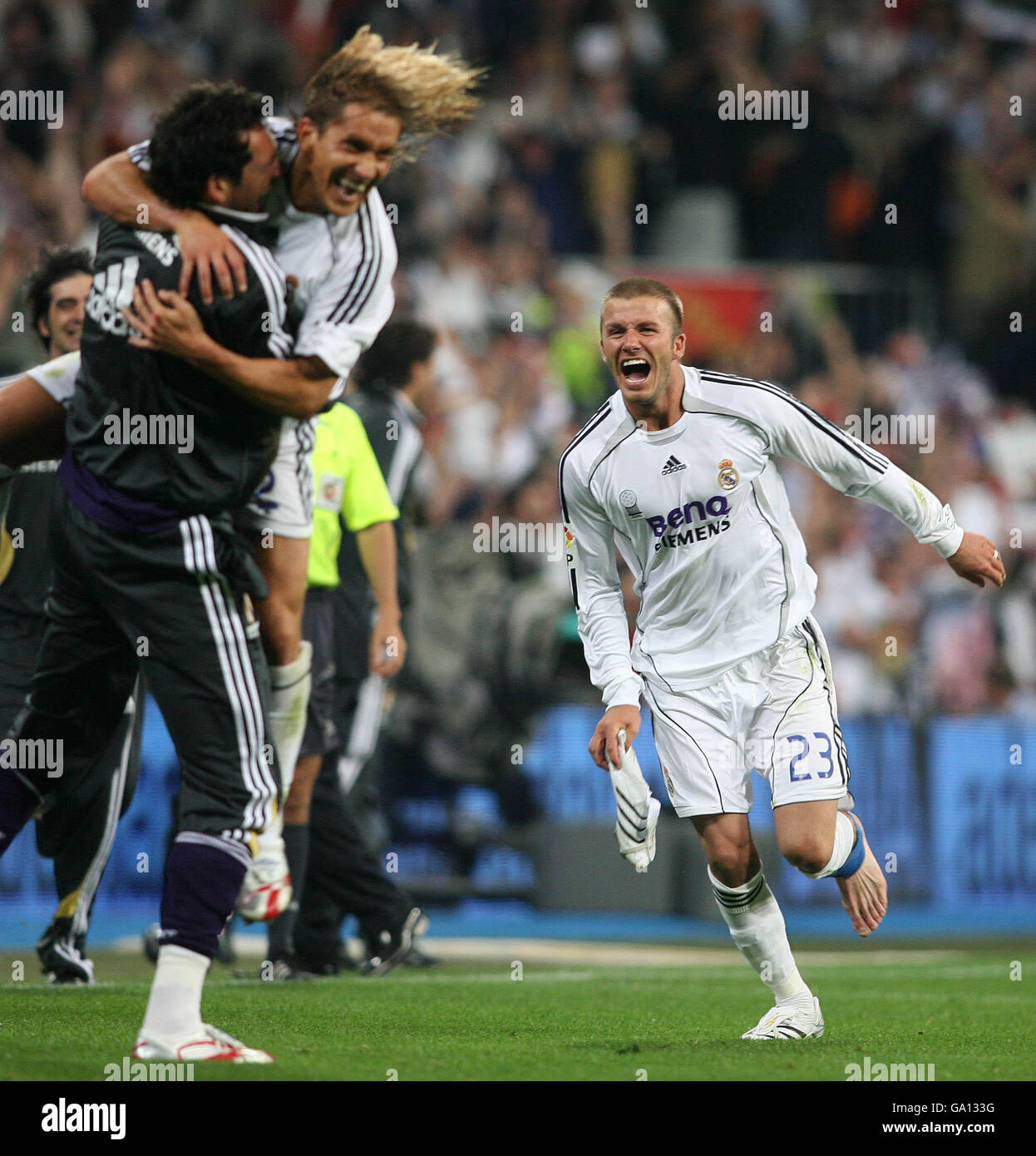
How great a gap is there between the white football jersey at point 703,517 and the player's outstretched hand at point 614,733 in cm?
20

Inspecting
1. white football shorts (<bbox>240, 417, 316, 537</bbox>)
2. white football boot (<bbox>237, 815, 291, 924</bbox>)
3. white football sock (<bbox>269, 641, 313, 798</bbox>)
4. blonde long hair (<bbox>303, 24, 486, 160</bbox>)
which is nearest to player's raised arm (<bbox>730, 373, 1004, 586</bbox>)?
white football shorts (<bbox>240, 417, 316, 537</bbox>)

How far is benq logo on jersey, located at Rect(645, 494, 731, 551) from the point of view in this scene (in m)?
5.71

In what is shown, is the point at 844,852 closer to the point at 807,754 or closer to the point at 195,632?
the point at 807,754

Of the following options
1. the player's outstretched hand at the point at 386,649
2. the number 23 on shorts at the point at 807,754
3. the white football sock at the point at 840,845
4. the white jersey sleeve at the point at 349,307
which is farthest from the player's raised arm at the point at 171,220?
the player's outstretched hand at the point at 386,649

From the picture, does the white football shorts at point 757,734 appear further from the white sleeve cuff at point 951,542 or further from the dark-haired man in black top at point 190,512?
the dark-haired man in black top at point 190,512

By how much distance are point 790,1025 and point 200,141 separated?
322 centimetres

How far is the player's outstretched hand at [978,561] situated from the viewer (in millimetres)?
5438

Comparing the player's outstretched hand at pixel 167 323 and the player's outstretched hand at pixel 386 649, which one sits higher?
the player's outstretched hand at pixel 167 323

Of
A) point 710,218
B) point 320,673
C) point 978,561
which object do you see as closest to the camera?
point 978,561

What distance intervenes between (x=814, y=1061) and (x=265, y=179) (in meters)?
2.74

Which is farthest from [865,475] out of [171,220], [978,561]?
[171,220]

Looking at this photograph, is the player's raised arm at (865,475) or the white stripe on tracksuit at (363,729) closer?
the player's raised arm at (865,475)

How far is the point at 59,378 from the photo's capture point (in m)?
5.06

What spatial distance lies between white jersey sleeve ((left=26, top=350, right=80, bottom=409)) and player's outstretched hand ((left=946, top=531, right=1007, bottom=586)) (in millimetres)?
2652
